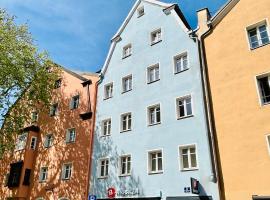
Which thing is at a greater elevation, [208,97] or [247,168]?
[208,97]

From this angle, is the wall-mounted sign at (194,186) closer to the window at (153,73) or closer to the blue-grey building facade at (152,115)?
the blue-grey building facade at (152,115)

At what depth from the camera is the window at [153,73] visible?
73.6 ft

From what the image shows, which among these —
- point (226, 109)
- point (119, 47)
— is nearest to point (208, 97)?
point (226, 109)

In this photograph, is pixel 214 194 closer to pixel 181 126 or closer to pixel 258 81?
pixel 181 126

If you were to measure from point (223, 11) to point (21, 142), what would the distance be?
24420mm

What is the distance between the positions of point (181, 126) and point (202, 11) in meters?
9.04

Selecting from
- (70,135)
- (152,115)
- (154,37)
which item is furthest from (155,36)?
(70,135)

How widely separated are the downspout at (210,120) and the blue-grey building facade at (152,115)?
0.24 meters

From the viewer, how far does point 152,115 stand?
840 inches

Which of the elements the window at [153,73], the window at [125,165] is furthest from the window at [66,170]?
the window at [153,73]

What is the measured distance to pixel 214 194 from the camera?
51.5 feet

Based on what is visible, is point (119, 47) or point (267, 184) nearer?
point (267, 184)

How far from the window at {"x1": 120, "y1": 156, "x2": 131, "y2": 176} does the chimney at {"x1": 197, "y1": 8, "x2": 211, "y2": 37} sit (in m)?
10.8

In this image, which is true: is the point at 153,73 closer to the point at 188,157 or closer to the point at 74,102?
the point at 188,157
